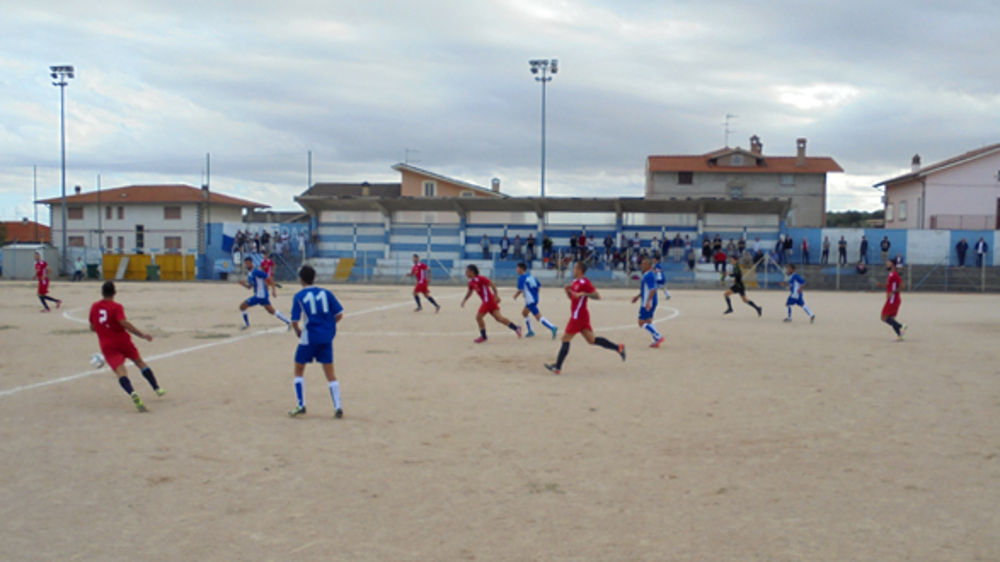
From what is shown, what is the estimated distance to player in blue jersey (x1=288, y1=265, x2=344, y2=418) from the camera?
28.5 feet

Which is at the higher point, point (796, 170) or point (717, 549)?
point (796, 170)

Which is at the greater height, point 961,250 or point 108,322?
point 961,250

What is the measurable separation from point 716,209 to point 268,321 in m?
33.9

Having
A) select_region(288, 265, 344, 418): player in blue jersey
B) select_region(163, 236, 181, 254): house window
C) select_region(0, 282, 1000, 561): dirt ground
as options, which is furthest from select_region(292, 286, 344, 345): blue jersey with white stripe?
select_region(163, 236, 181, 254): house window

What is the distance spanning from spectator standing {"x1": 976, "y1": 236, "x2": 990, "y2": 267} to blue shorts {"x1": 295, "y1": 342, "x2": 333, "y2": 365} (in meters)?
44.9

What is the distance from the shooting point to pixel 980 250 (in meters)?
43.7

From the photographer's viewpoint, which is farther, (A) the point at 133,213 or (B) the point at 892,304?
(A) the point at 133,213

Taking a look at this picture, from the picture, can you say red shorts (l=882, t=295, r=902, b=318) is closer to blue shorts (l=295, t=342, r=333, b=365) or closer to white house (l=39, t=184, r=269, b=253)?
blue shorts (l=295, t=342, r=333, b=365)

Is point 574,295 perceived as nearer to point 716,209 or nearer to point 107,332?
point 107,332

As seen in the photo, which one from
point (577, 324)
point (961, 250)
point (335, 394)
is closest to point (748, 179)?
point (961, 250)

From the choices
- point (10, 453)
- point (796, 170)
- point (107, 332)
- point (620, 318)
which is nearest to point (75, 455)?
point (10, 453)

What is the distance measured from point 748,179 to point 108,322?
60.5 m

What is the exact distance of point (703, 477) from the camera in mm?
6508

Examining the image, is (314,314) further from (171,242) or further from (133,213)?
(133,213)
